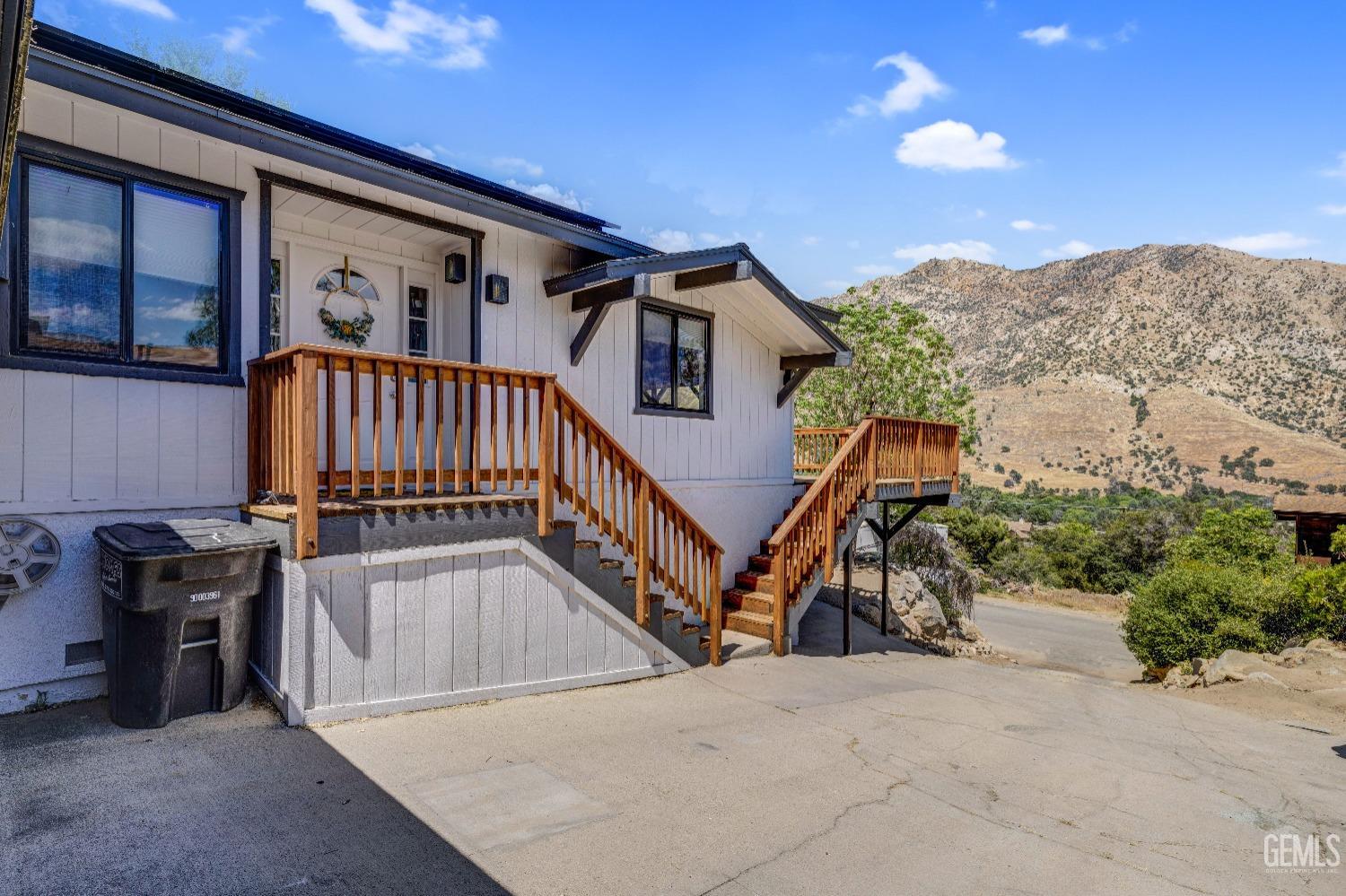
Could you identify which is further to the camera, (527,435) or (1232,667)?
(1232,667)

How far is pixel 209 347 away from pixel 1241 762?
26.7 ft

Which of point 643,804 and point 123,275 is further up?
point 123,275

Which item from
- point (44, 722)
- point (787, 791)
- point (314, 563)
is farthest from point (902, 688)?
point (44, 722)

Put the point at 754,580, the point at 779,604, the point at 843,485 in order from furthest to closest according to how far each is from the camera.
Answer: the point at 754,580
the point at 843,485
the point at 779,604

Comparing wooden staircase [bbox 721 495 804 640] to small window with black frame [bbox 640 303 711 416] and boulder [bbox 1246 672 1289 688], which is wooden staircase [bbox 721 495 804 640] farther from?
boulder [bbox 1246 672 1289 688]

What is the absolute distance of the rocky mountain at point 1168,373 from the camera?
50.6 m

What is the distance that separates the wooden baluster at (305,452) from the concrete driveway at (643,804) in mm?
1177

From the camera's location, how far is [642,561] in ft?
21.0

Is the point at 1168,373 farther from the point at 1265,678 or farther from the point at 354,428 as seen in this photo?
the point at 354,428

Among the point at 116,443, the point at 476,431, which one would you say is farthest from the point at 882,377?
the point at 116,443

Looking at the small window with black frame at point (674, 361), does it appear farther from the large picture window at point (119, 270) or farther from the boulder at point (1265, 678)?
the boulder at point (1265, 678)

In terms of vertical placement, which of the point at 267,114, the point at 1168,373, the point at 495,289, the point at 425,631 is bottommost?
the point at 425,631

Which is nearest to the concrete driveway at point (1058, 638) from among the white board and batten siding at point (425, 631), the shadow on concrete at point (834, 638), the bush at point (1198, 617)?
the bush at point (1198, 617)

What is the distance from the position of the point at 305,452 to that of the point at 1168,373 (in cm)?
6783
